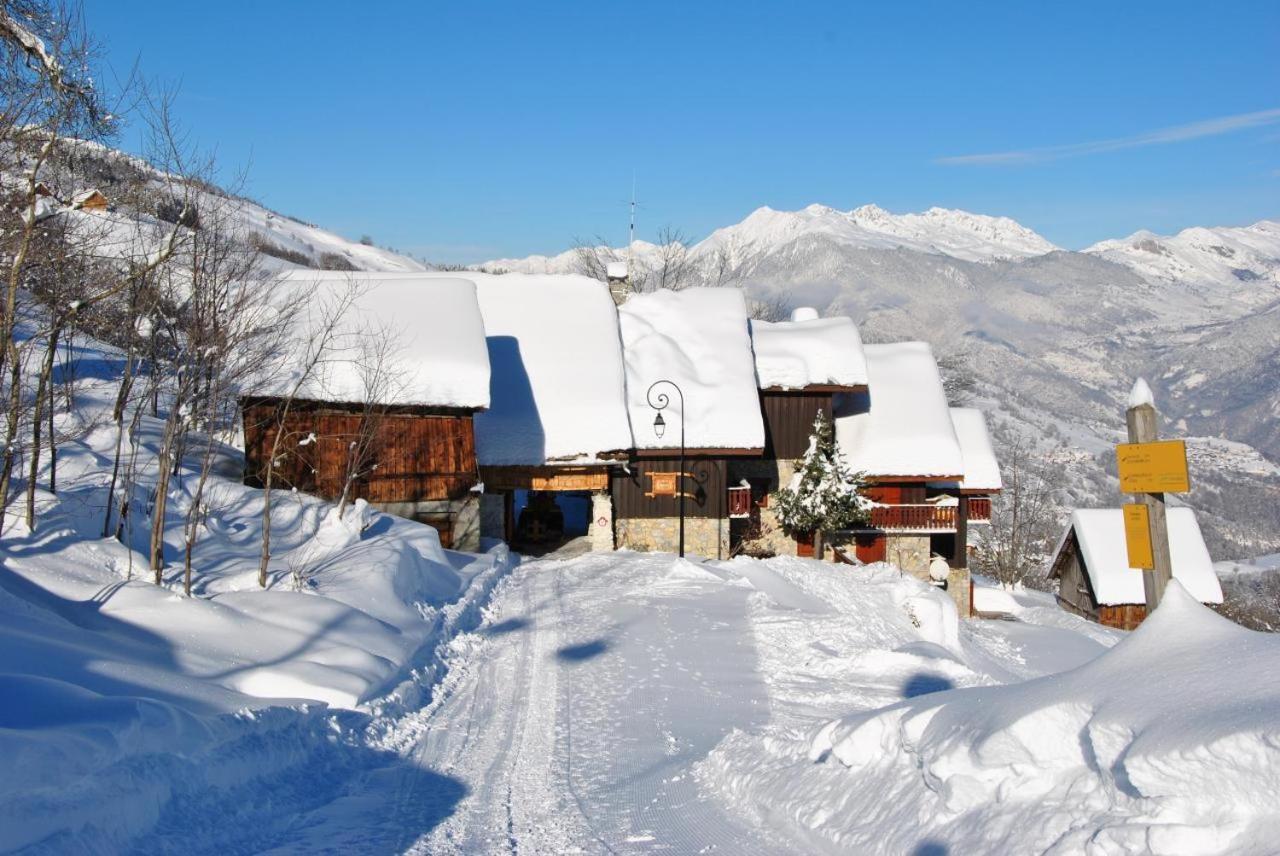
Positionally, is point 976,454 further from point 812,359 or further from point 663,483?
point 663,483

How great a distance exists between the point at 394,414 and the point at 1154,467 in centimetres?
1739

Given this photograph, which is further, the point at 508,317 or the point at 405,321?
the point at 508,317

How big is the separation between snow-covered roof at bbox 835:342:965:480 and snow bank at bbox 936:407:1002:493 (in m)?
2.07

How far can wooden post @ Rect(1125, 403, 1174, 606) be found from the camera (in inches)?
292

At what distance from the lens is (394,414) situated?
72.0ft

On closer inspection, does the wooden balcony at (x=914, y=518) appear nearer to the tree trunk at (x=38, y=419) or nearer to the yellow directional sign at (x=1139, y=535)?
the yellow directional sign at (x=1139, y=535)

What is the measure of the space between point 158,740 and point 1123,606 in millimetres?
39777

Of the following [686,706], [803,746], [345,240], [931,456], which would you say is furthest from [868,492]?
[345,240]

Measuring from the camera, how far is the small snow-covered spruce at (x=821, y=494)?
2788 cm

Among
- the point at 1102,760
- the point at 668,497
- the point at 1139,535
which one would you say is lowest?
the point at 1102,760

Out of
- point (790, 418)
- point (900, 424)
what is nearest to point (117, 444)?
point (790, 418)

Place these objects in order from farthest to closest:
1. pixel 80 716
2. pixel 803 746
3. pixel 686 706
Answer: pixel 686 706 < pixel 803 746 < pixel 80 716

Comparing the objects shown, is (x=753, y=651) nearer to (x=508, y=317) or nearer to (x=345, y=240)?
(x=508, y=317)

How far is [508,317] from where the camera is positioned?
1136 inches
